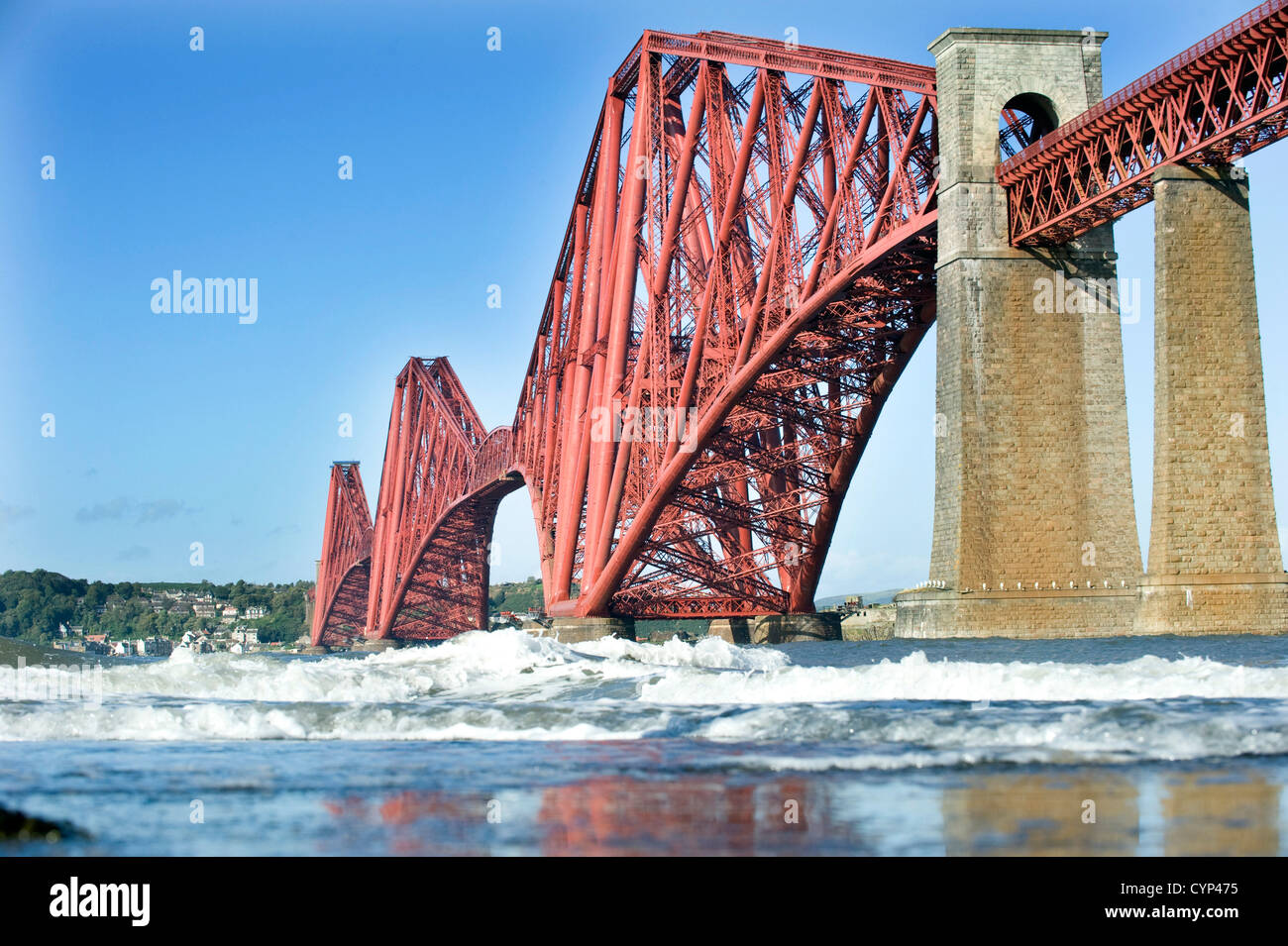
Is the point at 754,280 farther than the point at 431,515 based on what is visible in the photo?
No

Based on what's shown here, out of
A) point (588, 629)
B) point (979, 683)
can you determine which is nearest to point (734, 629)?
point (588, 629)

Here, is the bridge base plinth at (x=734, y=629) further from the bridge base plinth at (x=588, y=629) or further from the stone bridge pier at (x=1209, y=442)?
the stone bridge pier at (x=1209, y=442)

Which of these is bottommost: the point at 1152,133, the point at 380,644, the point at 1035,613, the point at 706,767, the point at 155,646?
the point at 155,646

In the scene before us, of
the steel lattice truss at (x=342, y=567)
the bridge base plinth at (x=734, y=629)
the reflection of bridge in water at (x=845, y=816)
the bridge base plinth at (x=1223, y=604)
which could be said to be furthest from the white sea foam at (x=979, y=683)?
the steel lattice truss at (x=342, y=567)

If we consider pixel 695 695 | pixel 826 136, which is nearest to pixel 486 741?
pixel 695 695

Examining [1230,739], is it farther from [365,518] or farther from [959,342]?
[365,518]

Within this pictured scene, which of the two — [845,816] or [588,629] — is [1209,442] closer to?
[845,816]
